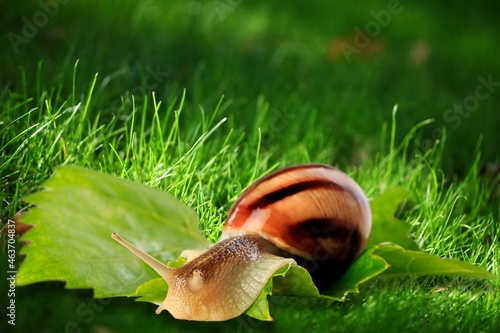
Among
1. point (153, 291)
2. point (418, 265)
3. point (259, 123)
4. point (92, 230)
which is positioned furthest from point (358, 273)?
point (259, 123)

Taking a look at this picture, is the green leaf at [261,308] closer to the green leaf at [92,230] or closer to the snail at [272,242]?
the snail at [272,242]

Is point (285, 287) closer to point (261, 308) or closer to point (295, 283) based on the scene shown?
point (295, 283)

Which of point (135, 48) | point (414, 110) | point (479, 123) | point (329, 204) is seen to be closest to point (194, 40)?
point (135, 48)

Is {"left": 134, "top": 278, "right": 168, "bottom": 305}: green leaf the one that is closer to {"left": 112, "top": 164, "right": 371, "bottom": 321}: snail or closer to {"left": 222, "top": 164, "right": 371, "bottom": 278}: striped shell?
{"left": 112, "top": 164, "right": 371, "bottom": 321}: snail

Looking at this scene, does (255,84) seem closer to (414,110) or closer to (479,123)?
(414,110)

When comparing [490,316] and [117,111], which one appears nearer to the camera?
[490,316]

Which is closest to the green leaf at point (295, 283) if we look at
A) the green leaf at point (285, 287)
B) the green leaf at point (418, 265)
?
the green leaf at point (285, 287)

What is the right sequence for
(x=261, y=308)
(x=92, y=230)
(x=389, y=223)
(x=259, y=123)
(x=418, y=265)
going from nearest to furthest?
(x=261, y=308) < (x=92, y=230) < (x=418, y=265) < (x=389, y=223) < (x=259, y=123)

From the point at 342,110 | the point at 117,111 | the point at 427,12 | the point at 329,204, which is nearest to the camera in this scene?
the point at 329,204
